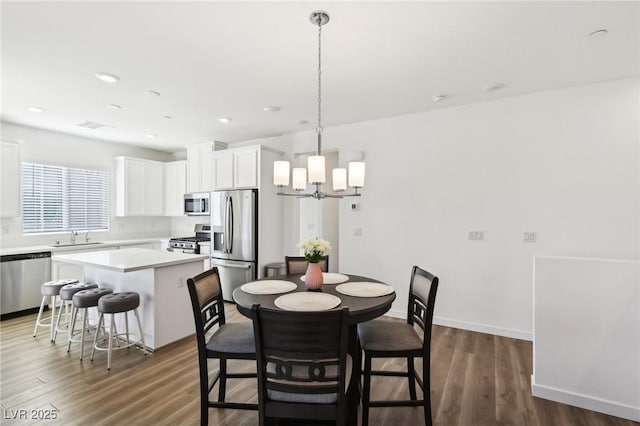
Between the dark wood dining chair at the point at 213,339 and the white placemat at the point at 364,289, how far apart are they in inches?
27.5

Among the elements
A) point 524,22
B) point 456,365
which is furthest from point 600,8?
point 456,365

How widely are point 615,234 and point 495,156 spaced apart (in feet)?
4.35

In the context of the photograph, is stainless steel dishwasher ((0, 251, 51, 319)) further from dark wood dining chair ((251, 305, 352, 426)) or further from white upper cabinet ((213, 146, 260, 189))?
dark wood dining chair ((251, 305, 352, 426))

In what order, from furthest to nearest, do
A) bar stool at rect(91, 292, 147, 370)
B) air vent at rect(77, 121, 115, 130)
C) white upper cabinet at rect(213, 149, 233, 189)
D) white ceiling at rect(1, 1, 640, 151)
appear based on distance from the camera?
white upper cabinet at rect(213, 149, 233, 189)
air vent at rect(77, 121, 115, 130)
bar stool at rect(91, 292, 147, 370)
white ceiling at rect(1, 1, 640, 151)

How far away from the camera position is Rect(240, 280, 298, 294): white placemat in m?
2.13

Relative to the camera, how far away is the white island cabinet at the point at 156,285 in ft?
10.0

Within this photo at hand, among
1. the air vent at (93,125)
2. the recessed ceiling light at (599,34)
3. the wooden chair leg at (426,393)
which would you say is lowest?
the wooden chair leg at (426,393)

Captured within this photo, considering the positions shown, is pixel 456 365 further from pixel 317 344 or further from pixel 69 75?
pixel 69 75

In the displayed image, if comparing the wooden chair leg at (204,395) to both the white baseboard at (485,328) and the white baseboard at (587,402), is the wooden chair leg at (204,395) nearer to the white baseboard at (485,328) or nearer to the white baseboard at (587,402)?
the white baseboard at (587,402)

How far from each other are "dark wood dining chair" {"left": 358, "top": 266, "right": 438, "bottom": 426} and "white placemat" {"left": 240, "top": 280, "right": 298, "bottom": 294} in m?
0.60

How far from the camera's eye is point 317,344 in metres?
1.40

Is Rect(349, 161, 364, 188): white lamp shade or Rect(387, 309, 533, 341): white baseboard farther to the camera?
Rect(387, 309, 533, 341): white baseboard

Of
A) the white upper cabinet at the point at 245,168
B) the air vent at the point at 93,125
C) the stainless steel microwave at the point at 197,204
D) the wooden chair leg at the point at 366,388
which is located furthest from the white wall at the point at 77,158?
the wooden chair leg at the point at 366,388

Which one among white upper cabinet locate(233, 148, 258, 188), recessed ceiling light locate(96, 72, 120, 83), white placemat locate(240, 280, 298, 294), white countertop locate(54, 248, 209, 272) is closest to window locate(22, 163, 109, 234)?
white countertop locate(54, 248, 209, 272)
